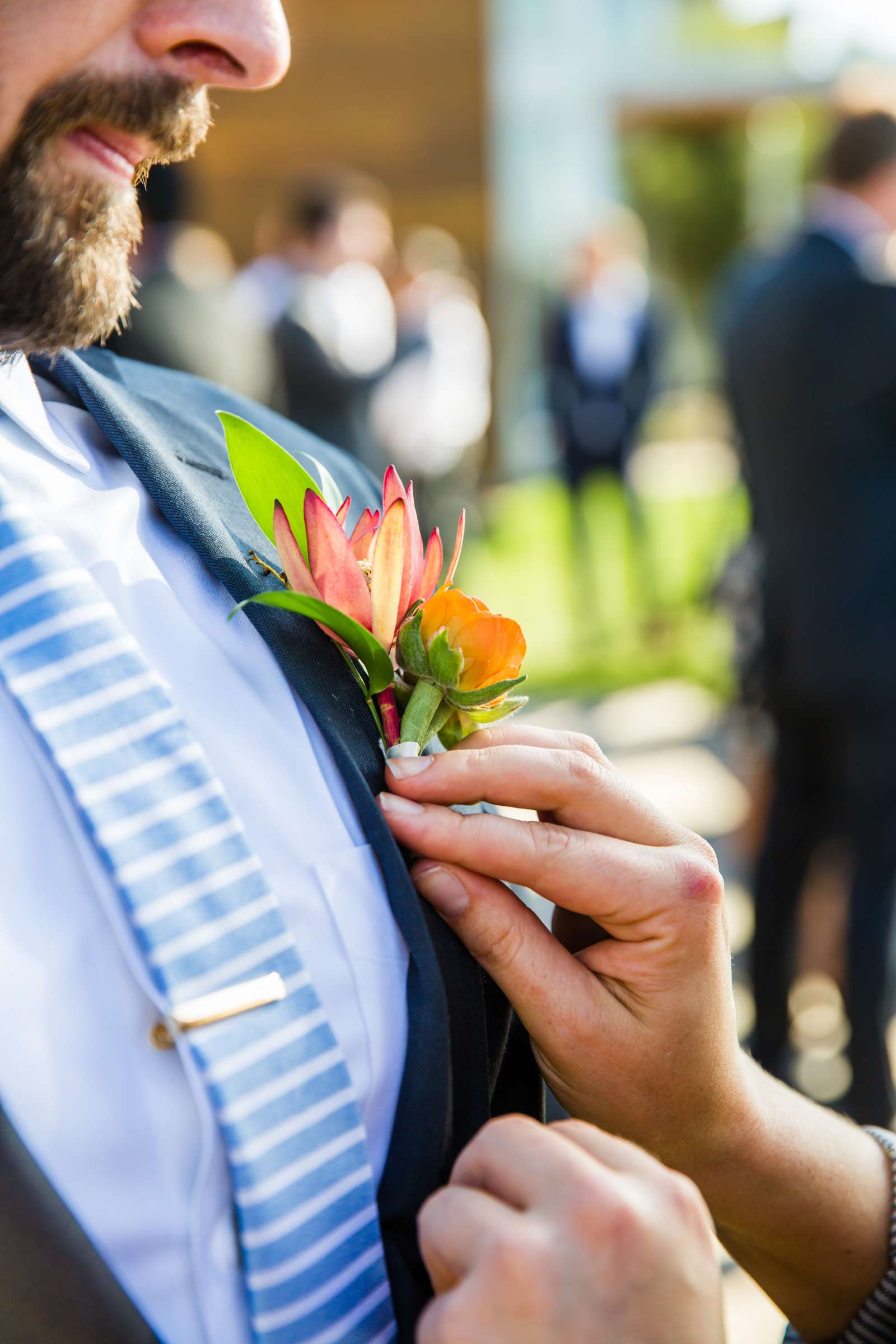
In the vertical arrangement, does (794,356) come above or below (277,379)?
below

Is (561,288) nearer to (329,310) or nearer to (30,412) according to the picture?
(329,310)

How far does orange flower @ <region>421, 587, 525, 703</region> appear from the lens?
34.5 inches

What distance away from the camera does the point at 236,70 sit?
97 cm

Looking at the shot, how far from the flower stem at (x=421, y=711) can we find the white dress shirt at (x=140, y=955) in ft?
0.22

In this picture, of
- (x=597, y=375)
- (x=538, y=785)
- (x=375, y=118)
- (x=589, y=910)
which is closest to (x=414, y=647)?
(x=538, y=785)

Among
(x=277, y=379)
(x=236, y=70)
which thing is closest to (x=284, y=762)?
(x=236, y=70)

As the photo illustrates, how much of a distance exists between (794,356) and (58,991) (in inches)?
97.4

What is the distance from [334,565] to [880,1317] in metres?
0.83

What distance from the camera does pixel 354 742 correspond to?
941 millimetres

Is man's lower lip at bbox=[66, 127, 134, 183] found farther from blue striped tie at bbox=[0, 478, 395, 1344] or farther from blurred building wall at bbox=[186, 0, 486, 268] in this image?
blurred building wall at bbox=[186, 0, 486, 268]

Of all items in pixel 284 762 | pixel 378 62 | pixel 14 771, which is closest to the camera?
pixel 14 771

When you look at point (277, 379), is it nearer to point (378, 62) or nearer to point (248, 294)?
point (248, 294)

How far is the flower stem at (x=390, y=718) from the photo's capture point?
0.95 metres

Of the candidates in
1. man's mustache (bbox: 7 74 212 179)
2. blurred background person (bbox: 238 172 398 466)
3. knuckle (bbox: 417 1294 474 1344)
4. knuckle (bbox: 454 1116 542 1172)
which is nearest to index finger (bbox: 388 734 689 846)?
knuckle (bbox: 454 1116 542 1172)
